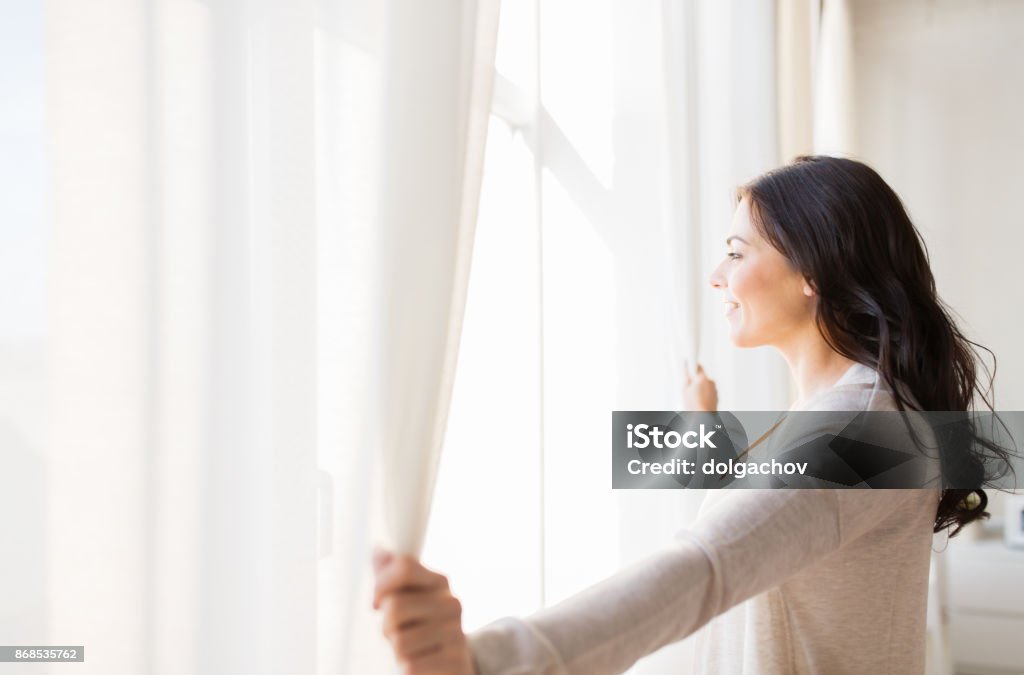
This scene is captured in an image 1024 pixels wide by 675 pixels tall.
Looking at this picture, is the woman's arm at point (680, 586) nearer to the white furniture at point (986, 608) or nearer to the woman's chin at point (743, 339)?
the woman's chin at point (743, 339)

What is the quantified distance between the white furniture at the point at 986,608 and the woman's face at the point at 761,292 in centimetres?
178

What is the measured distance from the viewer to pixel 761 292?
0.92 meters

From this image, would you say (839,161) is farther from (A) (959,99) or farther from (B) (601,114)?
(A) (959,99)

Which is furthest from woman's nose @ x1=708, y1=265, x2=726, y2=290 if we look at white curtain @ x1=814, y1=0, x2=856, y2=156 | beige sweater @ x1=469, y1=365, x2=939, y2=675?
white curtain @ x1=814, y1=0, x2=856, y2=156

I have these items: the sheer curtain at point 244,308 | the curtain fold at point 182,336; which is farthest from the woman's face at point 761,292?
the curtain fold at point 182,336

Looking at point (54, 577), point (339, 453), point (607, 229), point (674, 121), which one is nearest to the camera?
point (54, 577)

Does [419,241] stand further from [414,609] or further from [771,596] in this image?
[771,596]

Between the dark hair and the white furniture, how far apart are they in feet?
5.54

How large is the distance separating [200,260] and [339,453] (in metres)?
0.17

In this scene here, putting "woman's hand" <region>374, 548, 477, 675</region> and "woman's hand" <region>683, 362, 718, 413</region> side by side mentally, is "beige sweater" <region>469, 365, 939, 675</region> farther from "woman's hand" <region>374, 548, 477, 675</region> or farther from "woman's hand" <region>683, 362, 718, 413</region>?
"woman's hand" <region>683, 362, 718, 413</region>

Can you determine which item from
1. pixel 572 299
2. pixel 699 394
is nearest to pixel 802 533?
pixel 699 394

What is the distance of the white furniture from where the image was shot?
2238mm

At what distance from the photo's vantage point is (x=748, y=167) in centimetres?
172

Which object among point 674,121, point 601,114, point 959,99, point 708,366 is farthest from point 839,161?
point 959,99
